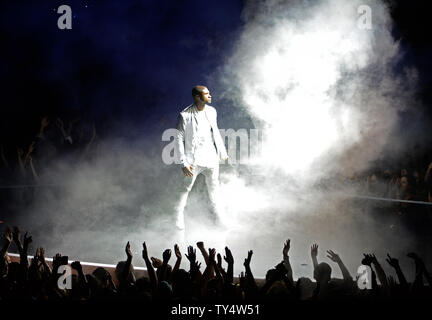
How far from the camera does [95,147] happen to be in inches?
337

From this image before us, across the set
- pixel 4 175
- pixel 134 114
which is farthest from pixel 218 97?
pixel 4 175

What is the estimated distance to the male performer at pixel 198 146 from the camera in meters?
4.69

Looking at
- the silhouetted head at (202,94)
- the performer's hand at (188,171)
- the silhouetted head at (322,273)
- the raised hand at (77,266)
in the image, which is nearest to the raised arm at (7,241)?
the raised hand at (77,266)

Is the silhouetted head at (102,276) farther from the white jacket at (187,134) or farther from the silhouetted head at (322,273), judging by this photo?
the white jacket at (187,134)

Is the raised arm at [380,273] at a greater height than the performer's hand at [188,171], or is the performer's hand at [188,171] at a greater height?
the performer's hand at [188,171]

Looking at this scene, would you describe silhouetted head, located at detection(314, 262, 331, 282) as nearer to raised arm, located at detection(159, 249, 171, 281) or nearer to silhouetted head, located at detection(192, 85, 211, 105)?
raised arm, located at detection(159, 249, 171, 281)

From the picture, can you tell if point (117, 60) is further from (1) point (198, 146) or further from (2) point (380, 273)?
(2) point (380, 273)

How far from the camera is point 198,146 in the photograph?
474 centimetres

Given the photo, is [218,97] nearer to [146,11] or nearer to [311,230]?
[146,11]

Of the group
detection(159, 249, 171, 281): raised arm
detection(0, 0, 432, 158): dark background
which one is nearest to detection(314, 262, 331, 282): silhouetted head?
detection(159, 249, 171, 281): raised arm

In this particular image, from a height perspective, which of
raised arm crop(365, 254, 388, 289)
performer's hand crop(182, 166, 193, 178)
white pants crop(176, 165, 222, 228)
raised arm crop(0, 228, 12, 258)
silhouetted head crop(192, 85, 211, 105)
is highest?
silhouetted head crop(192, 85, 211, 105)

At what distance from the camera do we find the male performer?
4.69m

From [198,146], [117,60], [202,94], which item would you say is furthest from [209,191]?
[117,60]
